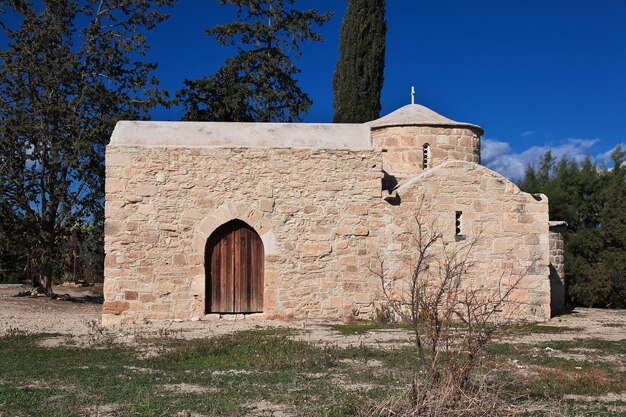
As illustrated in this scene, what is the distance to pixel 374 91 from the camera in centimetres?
2012

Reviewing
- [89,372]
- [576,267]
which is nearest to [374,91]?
[576,267]

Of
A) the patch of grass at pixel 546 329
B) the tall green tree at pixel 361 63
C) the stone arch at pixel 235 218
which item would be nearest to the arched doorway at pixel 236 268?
the stone arch at pixel 235 218

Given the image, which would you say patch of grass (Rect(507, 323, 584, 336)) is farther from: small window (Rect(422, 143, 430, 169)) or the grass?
small window (Rect(422, 143, 430, 169))

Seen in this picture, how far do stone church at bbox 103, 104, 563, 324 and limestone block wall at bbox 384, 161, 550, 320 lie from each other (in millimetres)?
20

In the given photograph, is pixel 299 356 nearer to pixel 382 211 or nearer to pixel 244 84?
pixel 382 211

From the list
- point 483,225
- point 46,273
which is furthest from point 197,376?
point 46,273

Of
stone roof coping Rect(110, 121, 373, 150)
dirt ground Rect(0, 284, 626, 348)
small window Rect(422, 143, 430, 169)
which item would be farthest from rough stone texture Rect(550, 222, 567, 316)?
stone roof coping Rect(110, 121, 373, 150)

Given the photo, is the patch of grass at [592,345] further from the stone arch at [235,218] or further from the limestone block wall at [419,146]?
the limestone block wall at [419,146]

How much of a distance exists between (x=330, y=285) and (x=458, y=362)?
23.7 ft

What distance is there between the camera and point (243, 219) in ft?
39.4

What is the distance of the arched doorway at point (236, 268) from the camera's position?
1213cm

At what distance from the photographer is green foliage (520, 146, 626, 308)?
1695 centimetres

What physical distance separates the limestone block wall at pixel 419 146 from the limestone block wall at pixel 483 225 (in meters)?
2.17

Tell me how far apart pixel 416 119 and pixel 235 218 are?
16.7 ft
